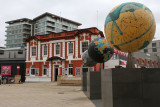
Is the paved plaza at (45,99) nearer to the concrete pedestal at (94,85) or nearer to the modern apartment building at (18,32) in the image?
the concrete pedestal at (94,85)

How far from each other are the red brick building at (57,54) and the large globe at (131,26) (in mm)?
22019

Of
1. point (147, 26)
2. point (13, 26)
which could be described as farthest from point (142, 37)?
point (13, 26)

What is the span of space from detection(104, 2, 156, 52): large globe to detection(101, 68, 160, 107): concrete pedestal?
2.83ft

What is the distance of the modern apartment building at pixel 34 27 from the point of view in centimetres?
8319

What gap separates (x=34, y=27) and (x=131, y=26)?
89.4m

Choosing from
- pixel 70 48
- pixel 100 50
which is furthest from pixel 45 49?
pixel 100 50

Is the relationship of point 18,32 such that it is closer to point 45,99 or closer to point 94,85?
point 45,99

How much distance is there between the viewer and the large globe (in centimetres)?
511

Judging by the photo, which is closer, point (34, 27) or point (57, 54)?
point (57, 54)

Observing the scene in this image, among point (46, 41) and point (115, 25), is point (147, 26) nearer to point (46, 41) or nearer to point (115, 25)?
point (115, 25)

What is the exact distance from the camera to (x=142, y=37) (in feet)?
17.1

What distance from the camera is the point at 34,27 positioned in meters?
89.9

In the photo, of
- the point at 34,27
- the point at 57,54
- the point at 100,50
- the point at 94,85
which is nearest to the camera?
the point at 100,50

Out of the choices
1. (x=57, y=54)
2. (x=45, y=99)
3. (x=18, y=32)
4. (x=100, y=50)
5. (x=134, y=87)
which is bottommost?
(x=45, y=99)
